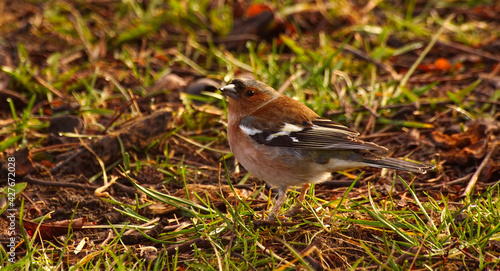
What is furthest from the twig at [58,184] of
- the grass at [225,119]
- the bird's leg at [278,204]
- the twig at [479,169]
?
the twig at [479,169]

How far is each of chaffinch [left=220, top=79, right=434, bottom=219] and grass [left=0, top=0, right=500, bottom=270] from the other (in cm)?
20

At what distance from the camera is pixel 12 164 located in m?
4.24

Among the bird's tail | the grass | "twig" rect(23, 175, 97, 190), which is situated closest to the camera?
the grass

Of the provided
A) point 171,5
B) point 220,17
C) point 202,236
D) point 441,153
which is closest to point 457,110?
point 441,153

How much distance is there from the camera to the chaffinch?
12.1ft

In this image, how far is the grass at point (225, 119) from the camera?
324 centimetres

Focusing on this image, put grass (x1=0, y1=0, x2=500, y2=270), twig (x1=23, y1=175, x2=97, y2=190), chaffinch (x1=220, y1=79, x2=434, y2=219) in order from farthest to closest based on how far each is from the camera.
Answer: twig (x1=23, y1=175, x2=97, y2=190) → chaffinch (x1=220, y1=79, x2=434, y2=219) → grass (x1=0, y1=0, x2=500, y2=270)

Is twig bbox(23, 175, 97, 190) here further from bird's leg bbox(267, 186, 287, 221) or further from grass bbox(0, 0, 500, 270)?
bird's leg bbox(267, 186, 287, 221)

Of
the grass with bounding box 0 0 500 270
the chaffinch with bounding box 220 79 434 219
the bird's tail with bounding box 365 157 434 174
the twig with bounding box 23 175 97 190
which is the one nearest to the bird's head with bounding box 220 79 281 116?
the chaffinch with bounding box 220 79 434 219

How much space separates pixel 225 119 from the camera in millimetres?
5176

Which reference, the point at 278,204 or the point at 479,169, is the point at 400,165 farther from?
the point at 479,169

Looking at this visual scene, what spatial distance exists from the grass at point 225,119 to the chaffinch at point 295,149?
8.0 inches

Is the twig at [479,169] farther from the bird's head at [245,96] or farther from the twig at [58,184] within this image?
the twig at [58,184]

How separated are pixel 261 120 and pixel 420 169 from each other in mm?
1152
